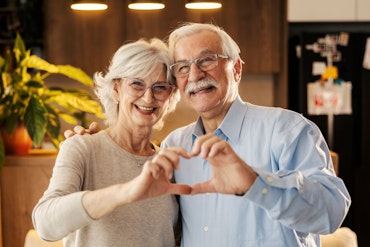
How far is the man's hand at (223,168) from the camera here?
1.56m

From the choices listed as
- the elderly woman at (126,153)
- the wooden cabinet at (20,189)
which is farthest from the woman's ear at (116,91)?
the wooden cabinet at (20,189)

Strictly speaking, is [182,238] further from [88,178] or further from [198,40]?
[198,40]

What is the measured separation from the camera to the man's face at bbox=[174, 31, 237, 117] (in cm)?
212

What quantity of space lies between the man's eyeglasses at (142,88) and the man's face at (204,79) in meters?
0.05

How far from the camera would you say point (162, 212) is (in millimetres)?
2172

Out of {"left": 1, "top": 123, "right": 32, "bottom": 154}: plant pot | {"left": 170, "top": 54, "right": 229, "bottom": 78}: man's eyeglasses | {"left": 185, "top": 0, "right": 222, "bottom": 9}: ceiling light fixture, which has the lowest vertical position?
{"left": 1, "top": 123, "right": 32, "bottom": 154}: plant pot

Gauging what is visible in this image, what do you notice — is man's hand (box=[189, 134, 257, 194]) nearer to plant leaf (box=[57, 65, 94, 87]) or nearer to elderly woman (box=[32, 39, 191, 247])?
elderly woman (box=[32, 39, 191, 247])

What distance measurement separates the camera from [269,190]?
1.68 m

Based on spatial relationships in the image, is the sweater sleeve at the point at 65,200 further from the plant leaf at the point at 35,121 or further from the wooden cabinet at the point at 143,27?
the wooden cabinet at the point at 143,27

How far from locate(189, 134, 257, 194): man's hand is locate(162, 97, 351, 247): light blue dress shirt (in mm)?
30

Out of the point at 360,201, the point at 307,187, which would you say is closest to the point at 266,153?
the point at 307,187

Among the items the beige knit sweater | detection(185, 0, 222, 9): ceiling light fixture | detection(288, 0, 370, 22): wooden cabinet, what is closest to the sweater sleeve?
the beige knit sweater

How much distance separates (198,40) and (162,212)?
57cm

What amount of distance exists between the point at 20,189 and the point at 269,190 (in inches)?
104
